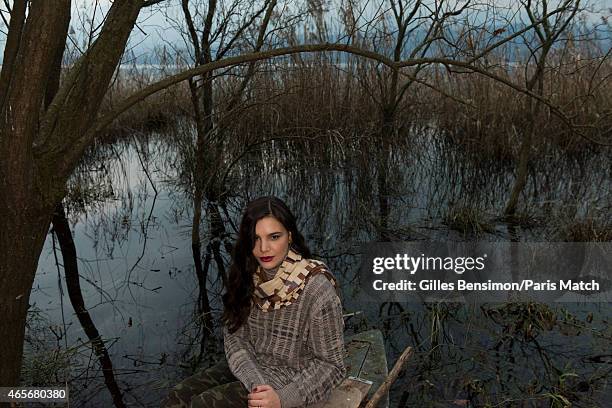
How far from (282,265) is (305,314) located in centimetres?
17

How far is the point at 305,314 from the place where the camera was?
1.63 meters

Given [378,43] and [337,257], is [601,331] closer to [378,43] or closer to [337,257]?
[337,257]

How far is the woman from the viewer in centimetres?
159

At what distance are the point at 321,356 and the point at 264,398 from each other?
0.21 metres

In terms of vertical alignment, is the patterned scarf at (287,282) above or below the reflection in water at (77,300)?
above

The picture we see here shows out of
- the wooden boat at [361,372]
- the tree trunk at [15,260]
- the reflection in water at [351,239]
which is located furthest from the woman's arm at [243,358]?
the reflection in water at [351,239]

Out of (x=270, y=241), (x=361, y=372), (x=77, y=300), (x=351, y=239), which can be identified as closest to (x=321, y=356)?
(x=270, y=241)

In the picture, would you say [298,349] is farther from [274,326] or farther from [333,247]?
[333,247]

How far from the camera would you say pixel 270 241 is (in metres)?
1.67

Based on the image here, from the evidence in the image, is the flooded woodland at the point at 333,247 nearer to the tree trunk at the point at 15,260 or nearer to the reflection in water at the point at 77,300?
the reflection in water at the point at 77,300

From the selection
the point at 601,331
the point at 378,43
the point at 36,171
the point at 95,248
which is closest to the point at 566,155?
the point at 378,43

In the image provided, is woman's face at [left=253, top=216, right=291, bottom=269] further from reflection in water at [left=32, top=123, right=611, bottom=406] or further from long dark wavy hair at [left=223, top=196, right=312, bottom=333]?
reflection in water at [left=32, top=123, right=611, bottom=406]

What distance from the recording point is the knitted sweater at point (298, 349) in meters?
1.59

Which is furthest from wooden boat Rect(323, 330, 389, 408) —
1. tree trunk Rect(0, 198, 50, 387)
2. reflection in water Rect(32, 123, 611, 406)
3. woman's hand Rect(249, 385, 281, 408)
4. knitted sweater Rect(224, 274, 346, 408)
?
tree trunk Rect(0, 198, 50, 387)
